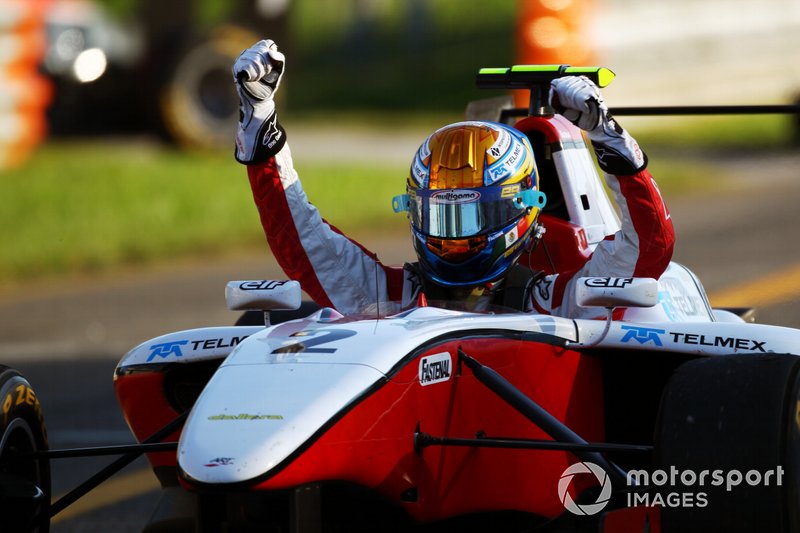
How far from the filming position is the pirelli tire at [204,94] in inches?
642

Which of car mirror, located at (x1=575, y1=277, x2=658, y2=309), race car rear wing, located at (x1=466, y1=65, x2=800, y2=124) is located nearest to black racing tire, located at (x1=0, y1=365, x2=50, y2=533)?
car mirror, located at (x1=575, y1=277, x2=658, y2=309)

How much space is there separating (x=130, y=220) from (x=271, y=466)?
33.8 feet

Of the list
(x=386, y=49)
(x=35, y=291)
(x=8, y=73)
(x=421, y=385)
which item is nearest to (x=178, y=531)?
(x=421, y=385)

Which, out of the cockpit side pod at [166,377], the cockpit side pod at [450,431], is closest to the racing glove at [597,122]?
the cockpit side pod at [450,431]

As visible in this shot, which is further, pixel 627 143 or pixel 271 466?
pixel 627 143

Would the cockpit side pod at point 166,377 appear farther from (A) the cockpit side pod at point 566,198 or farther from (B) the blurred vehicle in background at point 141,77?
(B) the blurred vehicle in background at point 141,77

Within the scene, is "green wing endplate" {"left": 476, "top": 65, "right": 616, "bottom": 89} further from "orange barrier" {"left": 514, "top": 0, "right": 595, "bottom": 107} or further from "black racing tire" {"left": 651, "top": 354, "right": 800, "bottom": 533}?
"orange barrier" {"left": 514, "top": 0, "right": 595, "bottom": 107}

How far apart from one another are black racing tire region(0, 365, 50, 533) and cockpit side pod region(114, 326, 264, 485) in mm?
303

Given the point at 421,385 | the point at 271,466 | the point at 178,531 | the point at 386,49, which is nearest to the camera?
the point at 271,466

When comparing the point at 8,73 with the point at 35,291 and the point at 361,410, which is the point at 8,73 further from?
the point at 361,410

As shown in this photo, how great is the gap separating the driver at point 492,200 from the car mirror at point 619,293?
1.70 ft

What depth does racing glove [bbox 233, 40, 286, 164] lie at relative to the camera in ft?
16.8

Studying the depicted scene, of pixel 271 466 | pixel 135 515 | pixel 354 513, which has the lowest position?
pixel 135 515

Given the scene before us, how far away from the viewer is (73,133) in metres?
16.9
